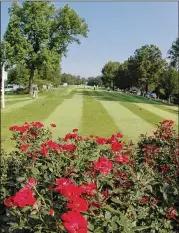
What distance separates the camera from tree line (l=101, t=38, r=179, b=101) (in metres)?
56.2

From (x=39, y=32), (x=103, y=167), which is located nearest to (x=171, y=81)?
(x=39, y=32)

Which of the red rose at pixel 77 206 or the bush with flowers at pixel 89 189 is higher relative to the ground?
the red rose at pixel 77 206

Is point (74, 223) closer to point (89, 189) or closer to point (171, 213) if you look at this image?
point (89, 189)

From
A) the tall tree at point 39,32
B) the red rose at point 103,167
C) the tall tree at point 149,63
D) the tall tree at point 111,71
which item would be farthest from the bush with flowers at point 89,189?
the tall tree at point 111,71

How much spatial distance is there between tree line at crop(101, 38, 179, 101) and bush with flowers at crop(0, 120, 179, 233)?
52.0 meters

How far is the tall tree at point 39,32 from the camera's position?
128ft

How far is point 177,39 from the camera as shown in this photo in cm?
5516

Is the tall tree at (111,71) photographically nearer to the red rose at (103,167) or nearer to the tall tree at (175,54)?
the tall tree at (175,54)

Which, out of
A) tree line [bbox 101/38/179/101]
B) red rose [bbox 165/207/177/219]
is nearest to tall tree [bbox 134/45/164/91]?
tree line [bbox 101/38/179/101]

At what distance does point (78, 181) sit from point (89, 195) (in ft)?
2.33

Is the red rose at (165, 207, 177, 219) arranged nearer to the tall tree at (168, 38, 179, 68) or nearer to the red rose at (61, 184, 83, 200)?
the red rose at (61, 184, 83, 200)

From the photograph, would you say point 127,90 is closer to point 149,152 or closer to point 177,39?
point 177,39

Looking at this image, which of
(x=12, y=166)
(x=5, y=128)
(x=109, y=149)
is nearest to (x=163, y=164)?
(x=109, y=149)

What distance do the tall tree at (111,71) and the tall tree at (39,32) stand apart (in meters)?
29.4
